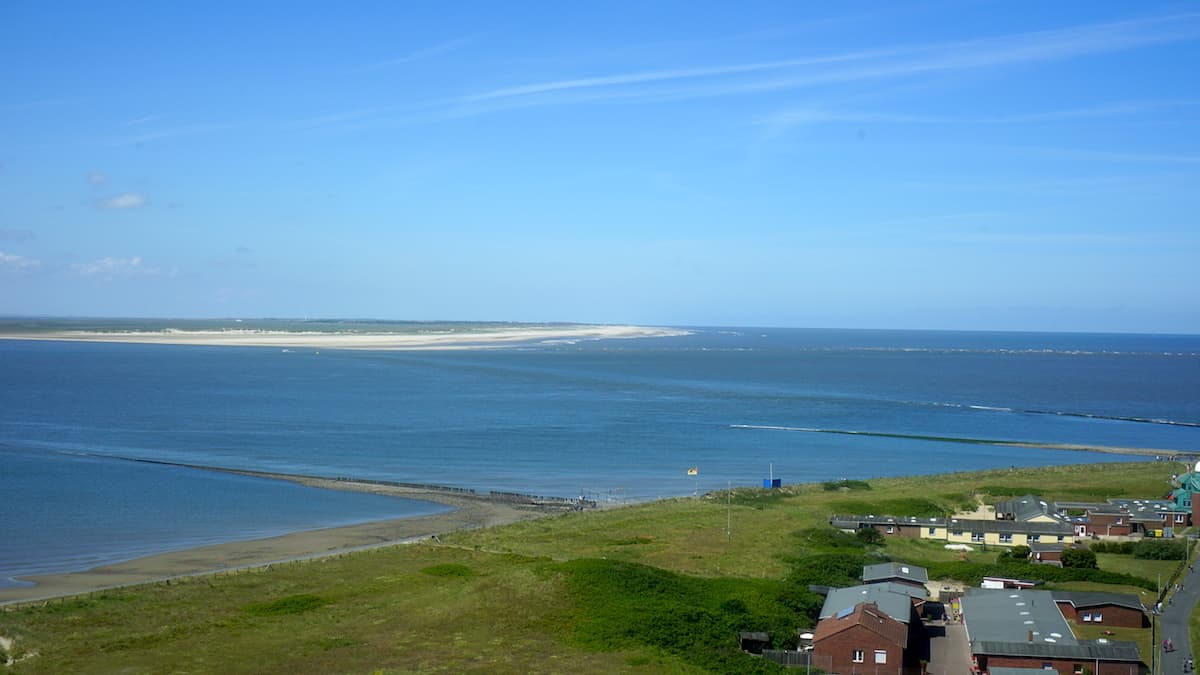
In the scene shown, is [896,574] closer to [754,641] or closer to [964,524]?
[754,641]

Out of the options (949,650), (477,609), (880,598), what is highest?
(880,598)

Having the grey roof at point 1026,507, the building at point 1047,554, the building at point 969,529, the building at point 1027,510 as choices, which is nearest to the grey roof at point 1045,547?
the building at point 1047,554

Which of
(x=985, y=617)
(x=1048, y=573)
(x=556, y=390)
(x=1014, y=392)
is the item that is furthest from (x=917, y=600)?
(x=1014, y=392)

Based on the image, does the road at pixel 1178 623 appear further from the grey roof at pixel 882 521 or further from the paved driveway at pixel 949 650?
the grey roof at pixel 882 521

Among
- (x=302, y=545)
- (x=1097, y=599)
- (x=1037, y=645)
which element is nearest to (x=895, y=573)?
(x=1097, y=599)

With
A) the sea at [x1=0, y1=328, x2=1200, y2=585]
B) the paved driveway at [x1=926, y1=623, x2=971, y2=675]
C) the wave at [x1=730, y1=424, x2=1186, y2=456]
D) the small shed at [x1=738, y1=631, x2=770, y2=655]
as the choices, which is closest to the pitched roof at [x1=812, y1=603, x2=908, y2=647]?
the small shed at [x1=738, y1=631, x2=770, y2=655]

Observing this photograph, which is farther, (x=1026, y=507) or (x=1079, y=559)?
(x=1026, y=507)

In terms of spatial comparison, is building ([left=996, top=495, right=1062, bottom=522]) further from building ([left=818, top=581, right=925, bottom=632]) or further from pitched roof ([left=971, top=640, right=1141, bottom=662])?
pitched roof ([left=971, top=640, right=1141, bottom=662])
